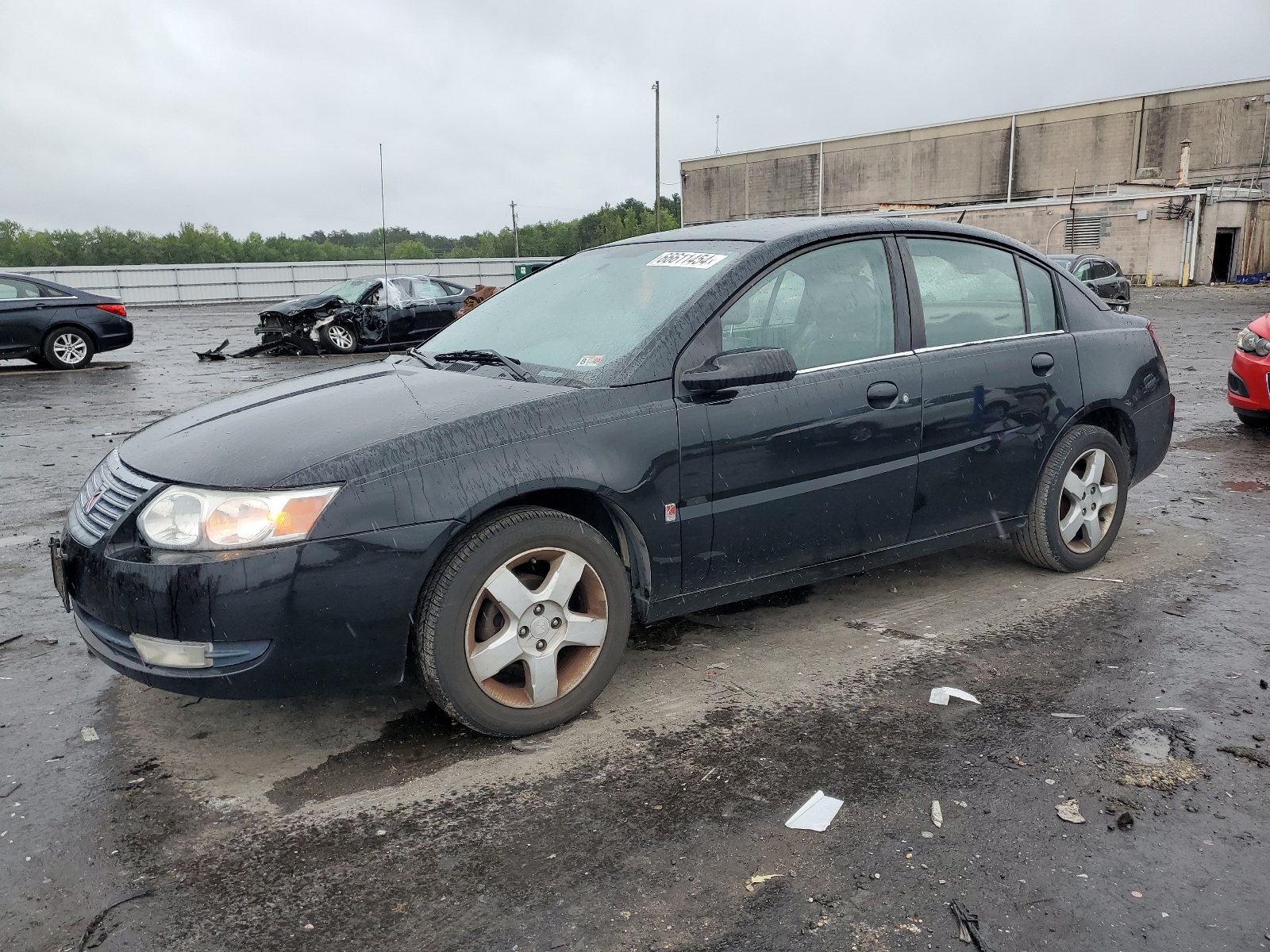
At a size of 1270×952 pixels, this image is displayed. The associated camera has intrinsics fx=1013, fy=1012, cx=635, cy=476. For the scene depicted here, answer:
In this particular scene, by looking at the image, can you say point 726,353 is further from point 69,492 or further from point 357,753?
point 69,492

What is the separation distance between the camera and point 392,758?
124 inches

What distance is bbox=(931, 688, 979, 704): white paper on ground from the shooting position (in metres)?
3.50

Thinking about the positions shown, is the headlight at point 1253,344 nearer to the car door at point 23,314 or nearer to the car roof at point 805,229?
the car roof at point 805,229

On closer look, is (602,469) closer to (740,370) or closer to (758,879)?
(740,370)

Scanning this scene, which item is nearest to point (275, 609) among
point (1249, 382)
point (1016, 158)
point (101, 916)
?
point (101, 916)

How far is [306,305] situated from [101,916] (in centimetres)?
1622

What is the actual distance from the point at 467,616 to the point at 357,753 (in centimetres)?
60

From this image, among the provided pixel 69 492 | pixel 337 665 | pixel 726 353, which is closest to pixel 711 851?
pixel 337 665

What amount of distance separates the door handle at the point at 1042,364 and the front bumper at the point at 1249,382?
4548 mm

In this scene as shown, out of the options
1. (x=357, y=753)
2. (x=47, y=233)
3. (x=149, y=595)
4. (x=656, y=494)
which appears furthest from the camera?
(x=47, y=233)

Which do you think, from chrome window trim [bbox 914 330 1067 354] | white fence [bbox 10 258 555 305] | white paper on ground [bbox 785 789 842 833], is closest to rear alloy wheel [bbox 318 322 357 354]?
chrome window trim [bbox 914 330 1067 354]

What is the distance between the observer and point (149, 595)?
9.49ft

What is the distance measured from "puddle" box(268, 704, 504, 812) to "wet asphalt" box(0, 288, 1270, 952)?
0.04ft

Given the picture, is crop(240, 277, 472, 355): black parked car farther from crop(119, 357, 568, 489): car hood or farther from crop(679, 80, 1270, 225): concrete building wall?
crop(679, 80, 1270, 225): concrete building wall
